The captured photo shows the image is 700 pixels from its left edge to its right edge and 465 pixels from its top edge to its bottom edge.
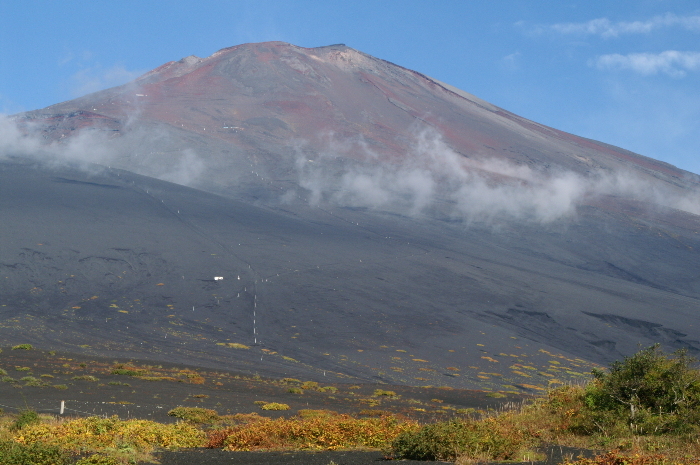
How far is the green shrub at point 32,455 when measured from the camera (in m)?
7.31

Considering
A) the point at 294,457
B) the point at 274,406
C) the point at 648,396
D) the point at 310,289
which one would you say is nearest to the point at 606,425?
the point at 648,396

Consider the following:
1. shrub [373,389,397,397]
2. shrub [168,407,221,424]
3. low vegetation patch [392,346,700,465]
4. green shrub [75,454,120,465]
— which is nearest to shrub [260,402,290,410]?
shrub [168,407,221,424]

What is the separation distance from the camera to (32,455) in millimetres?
7457

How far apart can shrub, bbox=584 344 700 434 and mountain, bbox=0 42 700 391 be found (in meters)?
23.9

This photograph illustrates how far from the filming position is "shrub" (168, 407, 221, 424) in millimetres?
15859

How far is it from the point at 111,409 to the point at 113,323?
90.0 feet

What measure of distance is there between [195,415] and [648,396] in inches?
415

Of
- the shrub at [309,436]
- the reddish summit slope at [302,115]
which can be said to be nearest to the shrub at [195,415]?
the shrub at [309,436]

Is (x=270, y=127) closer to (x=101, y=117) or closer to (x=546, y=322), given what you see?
(x=101, y=117)

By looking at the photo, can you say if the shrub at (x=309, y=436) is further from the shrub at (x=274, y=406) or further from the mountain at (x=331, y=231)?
the mountain at (x=331, y=231)

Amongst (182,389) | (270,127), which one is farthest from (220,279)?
(270,127)

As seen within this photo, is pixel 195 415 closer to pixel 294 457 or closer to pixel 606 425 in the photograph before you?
pixel 294 457

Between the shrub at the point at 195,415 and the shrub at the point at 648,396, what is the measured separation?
922 cm

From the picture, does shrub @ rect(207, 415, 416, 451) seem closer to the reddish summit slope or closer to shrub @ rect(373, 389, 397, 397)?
shrub @ rect(373, 389, 397, 397)
